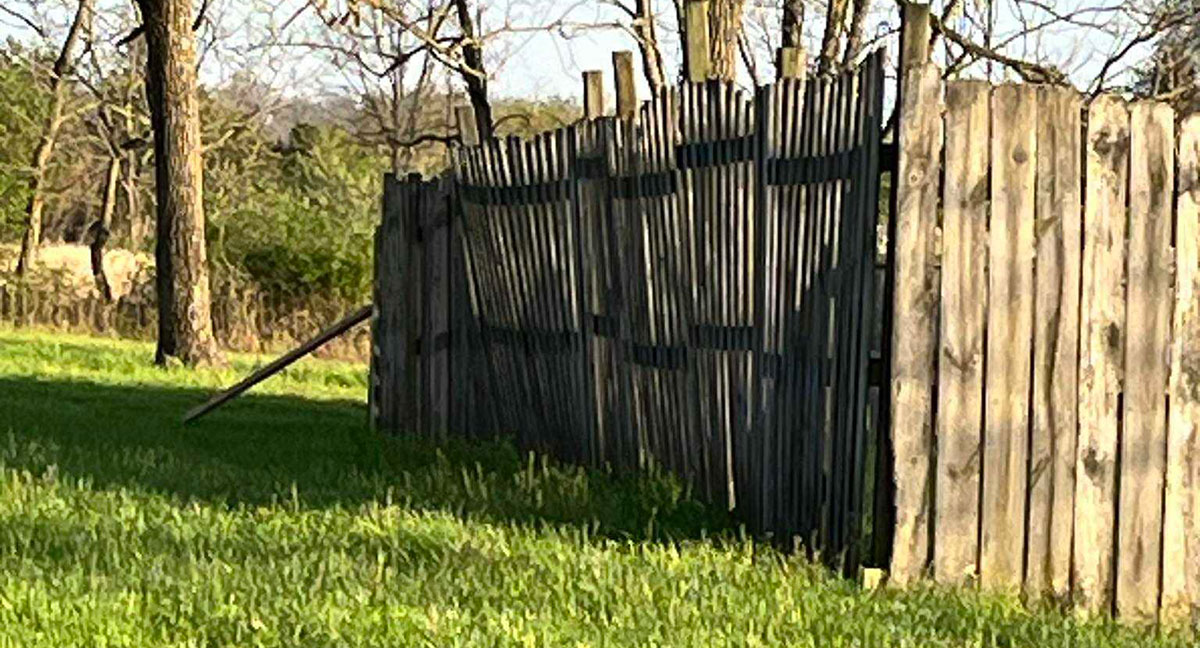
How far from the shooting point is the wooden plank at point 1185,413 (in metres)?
6.74

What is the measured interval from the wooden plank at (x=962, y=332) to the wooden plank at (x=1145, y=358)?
52 centimetres

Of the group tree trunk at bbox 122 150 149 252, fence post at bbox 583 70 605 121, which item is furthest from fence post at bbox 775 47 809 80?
tree trunk at bbox 122 150 149 252

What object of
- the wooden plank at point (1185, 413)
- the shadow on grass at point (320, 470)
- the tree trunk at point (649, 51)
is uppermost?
the tree trunk at point (649, 51)

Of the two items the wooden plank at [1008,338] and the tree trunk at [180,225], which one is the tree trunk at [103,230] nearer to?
the tree trunk at [180,225]

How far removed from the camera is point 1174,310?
676 centimetres

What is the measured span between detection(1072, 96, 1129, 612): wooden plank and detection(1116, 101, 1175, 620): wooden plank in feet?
0.12

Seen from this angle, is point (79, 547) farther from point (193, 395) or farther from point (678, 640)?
point (193, 395)

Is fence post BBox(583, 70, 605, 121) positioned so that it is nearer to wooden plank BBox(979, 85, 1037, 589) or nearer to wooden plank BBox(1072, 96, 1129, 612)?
wooden plank BBox(979, 85, 1037, 589)

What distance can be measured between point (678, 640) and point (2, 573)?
221cm

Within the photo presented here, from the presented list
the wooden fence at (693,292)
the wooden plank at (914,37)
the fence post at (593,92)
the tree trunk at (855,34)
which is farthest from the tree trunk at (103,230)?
the wooden plank at (914,37)

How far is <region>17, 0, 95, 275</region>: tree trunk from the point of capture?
3850 cm

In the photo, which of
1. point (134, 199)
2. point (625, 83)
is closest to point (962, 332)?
point (625, 83)

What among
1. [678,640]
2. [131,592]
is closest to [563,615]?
[678,640]

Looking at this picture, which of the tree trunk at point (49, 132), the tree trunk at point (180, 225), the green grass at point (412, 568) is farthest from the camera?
the tree trunk at point (49, 132)
